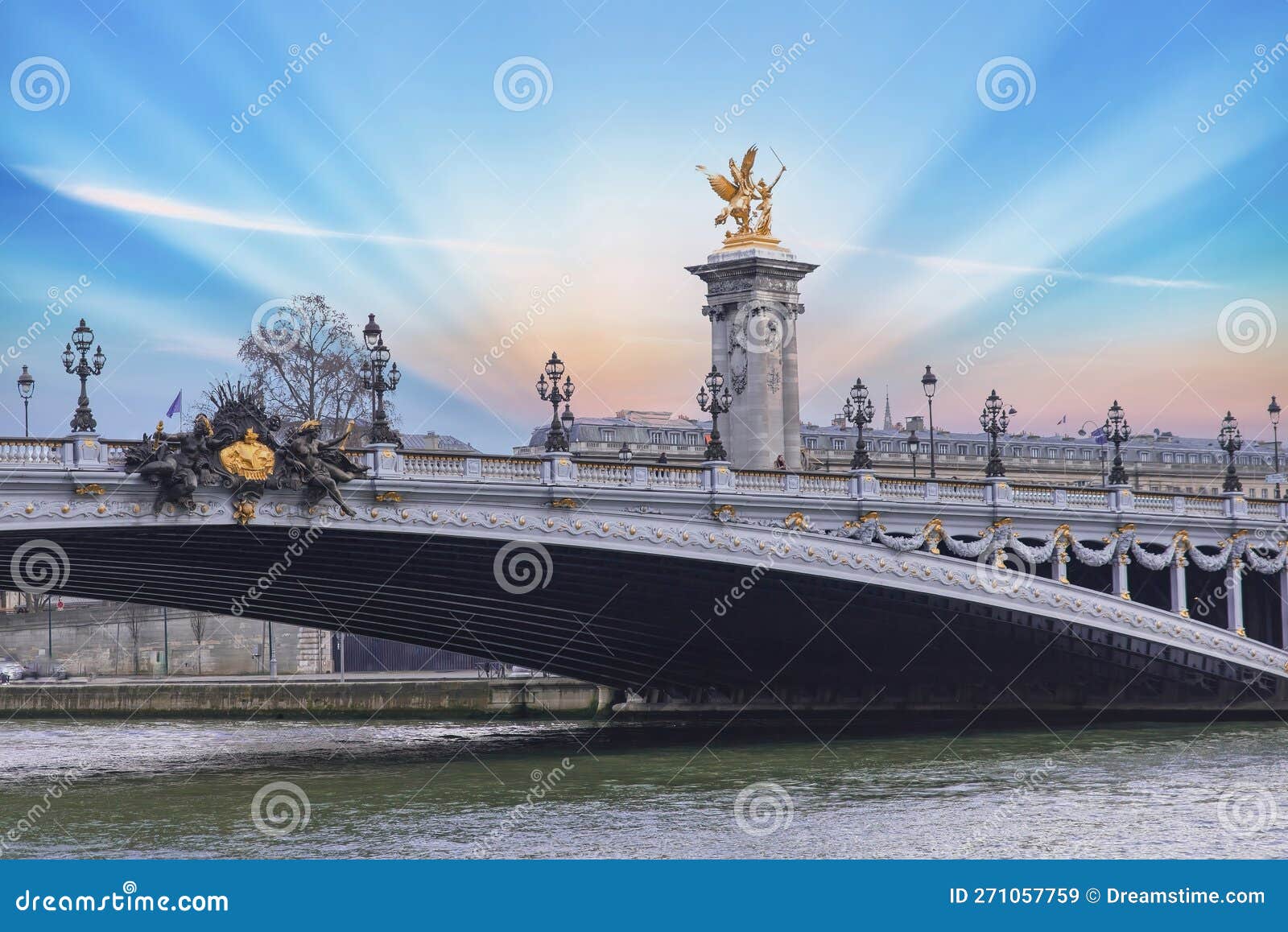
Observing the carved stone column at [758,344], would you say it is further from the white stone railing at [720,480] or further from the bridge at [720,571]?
the white stone railing at [720,480]

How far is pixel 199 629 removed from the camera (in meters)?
73.8

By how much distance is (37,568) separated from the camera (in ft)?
124

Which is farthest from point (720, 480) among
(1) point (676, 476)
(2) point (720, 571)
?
(2) point (720, 571)

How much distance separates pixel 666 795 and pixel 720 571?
741cm

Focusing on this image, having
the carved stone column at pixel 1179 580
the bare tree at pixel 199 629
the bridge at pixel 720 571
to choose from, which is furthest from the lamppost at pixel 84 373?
the bare tree at pixel 199 629

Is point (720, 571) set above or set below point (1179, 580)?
below

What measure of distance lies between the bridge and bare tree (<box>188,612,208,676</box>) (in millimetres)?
26300

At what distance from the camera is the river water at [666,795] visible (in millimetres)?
28469

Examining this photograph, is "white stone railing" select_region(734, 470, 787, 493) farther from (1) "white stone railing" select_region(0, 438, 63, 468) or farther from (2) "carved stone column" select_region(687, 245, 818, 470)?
(2) "carved stone column" select_region(687, 245, 818, 470)

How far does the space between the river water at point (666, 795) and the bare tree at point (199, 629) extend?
26.9 meters

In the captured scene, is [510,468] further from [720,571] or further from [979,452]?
[979,452]

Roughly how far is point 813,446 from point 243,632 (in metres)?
28.4
